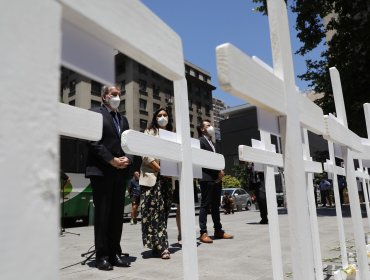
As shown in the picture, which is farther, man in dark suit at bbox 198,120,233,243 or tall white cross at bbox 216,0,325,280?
man in dark suit at bbox 198,120,233,243

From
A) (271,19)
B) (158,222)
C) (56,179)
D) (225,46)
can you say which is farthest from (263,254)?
(56,179)

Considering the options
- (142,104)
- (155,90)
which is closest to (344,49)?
(142,104)

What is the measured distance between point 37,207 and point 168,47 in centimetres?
69

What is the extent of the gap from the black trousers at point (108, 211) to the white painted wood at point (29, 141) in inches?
119

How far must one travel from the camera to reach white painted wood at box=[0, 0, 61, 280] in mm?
438

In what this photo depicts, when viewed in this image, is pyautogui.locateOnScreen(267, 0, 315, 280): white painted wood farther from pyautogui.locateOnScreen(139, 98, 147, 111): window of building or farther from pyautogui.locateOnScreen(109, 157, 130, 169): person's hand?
pyautogui.locateOnScreen(139, 98, 147, 111): window of building

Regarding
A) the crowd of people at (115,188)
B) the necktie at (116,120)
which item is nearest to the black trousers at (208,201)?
the crowd of people at (115,188)

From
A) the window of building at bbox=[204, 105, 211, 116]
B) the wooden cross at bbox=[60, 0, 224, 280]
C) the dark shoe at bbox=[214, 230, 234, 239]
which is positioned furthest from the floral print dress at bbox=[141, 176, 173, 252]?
the window of building at bbox=[204, 105, 211, 116]

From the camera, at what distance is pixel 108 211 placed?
11.4 feet

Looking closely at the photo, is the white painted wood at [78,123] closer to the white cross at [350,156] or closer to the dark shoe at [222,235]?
the white cross at [350,156]

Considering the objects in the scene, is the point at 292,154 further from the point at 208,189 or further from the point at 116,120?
the point at 208,189

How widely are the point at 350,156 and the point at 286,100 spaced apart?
1.37 m

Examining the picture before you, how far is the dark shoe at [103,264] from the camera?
331 cm

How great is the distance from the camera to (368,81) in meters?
10.4
